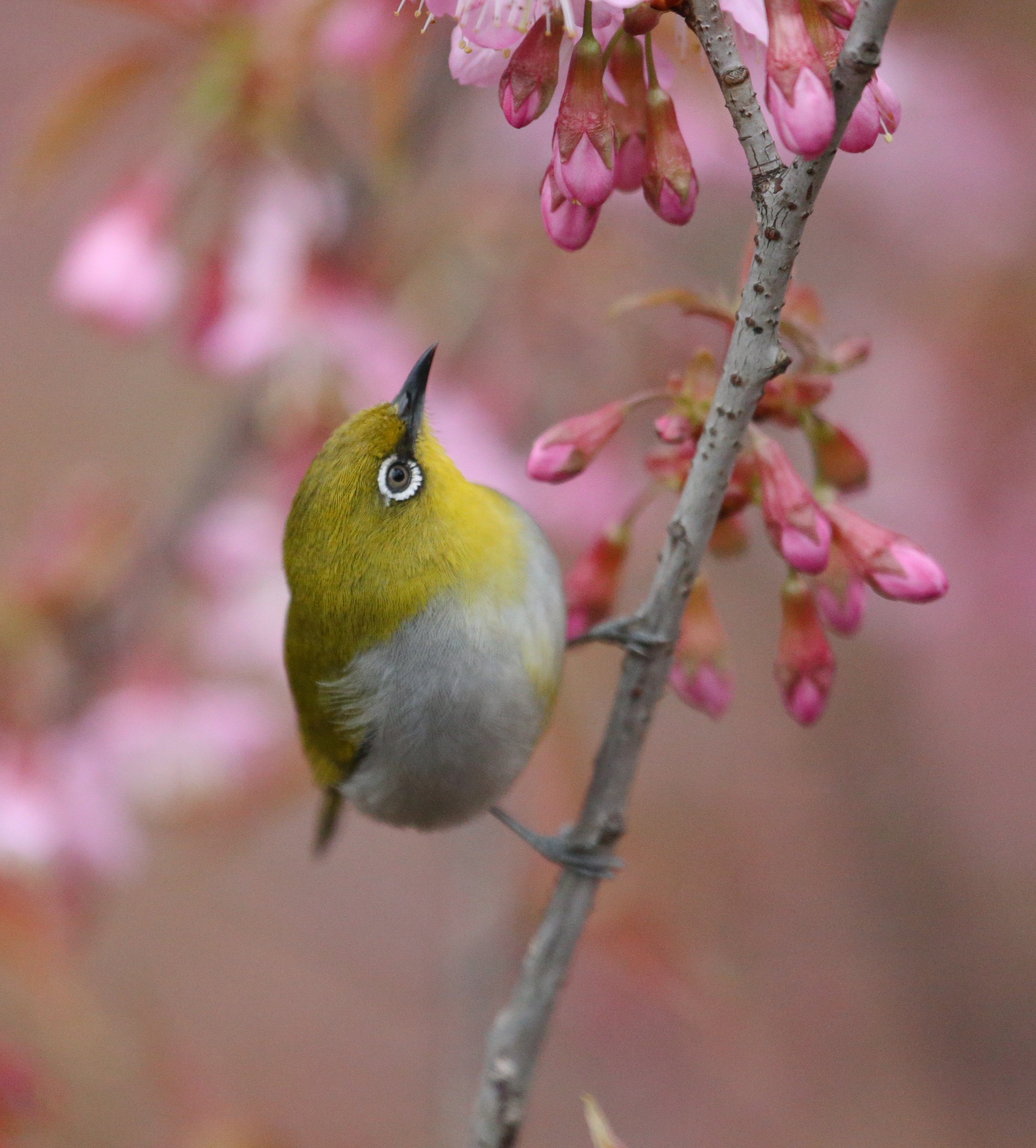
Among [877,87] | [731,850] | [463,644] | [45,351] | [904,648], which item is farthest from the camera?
[45,351]

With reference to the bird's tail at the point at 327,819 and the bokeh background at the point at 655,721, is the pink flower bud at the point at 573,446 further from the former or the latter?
the bird's tail at the point at 327,819

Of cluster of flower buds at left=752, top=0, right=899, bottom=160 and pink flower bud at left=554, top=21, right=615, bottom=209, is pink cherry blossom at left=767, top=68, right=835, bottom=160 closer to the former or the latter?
cluster of flower buds at left=752, top=0, right=899, bottom=160

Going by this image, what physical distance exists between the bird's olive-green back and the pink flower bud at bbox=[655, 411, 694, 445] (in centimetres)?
42

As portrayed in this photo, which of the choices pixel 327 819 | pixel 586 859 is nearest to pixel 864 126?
pixel 586 859

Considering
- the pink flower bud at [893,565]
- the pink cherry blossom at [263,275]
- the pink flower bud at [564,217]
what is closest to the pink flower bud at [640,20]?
the pink flower bud at [564,217]

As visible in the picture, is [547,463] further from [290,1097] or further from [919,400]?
[290,1097]

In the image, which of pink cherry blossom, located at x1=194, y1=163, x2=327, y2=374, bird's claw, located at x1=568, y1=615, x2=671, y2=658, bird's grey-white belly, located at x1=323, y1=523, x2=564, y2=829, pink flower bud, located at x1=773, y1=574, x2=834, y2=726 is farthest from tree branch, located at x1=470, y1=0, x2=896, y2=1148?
pink cherry blossom, located at x1=194, y1=163, x2=327, y2=374

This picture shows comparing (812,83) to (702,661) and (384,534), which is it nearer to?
(702,661)

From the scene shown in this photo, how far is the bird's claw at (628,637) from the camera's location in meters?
0.96

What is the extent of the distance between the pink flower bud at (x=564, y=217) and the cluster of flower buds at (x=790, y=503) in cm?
10

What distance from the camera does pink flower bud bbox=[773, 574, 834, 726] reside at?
997 mm

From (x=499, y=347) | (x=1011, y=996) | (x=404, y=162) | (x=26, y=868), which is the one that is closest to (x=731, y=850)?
(x=1011, y=996)

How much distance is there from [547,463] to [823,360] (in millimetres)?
242

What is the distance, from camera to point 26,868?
1.84 m
